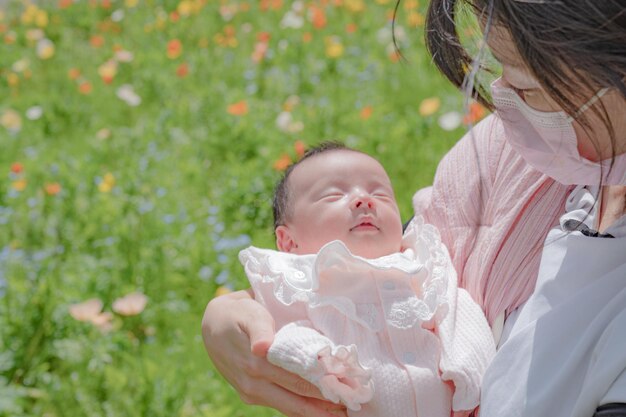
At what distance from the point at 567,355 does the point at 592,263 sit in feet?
0.42

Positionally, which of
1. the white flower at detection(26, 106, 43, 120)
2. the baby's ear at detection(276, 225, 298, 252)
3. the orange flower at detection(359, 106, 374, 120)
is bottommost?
the white flower at detection(26, 106, 43, 120)

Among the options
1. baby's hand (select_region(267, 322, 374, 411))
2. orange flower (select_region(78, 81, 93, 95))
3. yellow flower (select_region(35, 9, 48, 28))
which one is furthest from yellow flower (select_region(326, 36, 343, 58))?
baby's hand (select_region(267, 322, 374, 411))

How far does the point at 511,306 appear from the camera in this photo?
148cm

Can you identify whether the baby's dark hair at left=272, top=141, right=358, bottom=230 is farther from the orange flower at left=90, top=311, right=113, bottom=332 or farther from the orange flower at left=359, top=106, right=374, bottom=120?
the orange flower at left=359, top=106, right=374, bottom=120

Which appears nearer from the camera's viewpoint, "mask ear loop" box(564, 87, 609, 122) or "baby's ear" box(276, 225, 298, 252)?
"mask ear loop" box(564, 87, 609, 122)

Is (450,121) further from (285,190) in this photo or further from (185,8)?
(185,8)

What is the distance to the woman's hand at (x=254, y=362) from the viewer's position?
58.3 inches

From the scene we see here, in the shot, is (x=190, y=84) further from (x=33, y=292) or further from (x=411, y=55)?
(x=33, y=292)

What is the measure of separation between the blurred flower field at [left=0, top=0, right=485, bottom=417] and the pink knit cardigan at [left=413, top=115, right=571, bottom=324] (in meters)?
0.47

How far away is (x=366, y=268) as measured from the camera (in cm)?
160

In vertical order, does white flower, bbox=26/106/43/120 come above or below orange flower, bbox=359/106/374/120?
below

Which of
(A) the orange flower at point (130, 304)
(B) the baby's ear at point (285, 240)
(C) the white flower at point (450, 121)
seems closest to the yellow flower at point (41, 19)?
(C) the white flower at point (450, 121)

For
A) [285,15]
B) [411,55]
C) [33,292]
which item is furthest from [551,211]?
[285,15]

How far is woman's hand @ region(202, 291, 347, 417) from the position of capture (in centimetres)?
148
